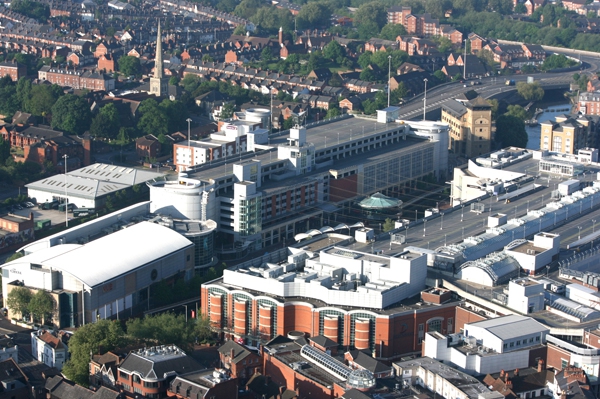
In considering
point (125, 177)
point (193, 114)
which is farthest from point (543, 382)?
point (193, 114)

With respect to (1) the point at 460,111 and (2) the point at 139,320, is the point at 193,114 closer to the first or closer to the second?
(1) the point at 460,111

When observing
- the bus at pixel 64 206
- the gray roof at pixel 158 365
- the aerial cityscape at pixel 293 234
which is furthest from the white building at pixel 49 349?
the bus at pixel 64 206

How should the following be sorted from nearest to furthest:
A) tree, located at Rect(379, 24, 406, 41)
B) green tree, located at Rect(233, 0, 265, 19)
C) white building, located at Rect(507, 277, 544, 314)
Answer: white building, located at Rect(507, 277, 544, 314)
tree, located at Rect(379, 24, 406, 41)
green tree, located at Rect(233, 0, 265, 19)

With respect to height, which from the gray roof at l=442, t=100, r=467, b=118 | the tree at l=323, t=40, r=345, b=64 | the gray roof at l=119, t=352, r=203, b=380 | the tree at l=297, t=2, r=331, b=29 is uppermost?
the tree at l=297, t=2, r=331, b=29

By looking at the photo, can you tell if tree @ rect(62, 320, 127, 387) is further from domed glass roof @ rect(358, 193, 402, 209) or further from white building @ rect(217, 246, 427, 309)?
domed glass roof @ rect(358, 193, 402, 209)

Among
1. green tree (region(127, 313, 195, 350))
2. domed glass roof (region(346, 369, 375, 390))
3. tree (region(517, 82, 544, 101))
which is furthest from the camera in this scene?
tree (region(517, 82, 544, 101))

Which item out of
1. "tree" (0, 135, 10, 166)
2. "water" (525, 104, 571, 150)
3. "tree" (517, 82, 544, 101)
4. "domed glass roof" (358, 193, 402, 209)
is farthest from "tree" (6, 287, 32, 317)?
"tree" (517, 82, 544, 101)

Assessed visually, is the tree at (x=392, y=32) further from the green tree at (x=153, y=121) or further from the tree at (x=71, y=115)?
the tree at (x=71, y=115)
